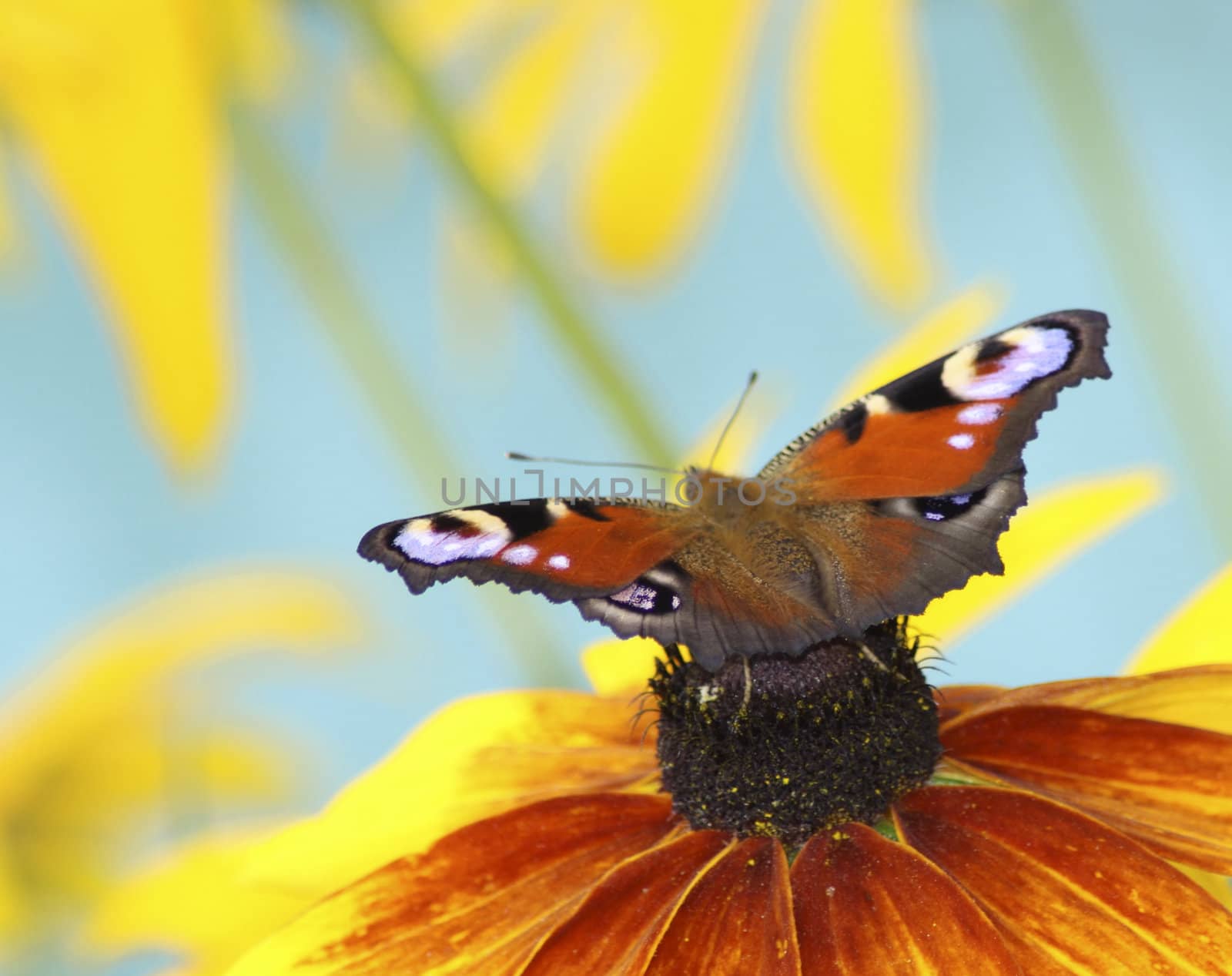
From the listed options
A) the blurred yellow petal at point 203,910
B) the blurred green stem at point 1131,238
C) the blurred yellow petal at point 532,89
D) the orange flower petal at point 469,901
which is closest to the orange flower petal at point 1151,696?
the orange flower petal at point 469,901

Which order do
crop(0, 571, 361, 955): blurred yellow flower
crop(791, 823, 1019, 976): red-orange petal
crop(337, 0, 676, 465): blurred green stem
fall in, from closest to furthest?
1. crop(791, 823, 1019, 976): red-orange petal
2. crop(337, 0, 676, 465): blurred green stem
3. crop(0, 571, 361, 955): blurred yellow flower

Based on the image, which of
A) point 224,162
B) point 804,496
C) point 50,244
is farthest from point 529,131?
point 50,244

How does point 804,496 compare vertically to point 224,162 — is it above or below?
below

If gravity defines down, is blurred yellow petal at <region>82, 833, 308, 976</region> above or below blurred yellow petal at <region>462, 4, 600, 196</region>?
below

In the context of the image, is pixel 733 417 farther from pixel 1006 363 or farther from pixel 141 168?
pixel 141 168

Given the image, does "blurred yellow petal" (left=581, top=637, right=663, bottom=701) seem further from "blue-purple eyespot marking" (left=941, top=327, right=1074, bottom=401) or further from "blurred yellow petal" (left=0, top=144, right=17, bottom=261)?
"blurred yellow petal" (left=0, top=144, right=17, bottom=261)

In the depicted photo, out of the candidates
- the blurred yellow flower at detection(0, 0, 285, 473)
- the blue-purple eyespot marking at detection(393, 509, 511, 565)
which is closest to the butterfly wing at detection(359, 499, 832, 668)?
the blue-purple eyespot marking at detection(393, 509, 511, 565)

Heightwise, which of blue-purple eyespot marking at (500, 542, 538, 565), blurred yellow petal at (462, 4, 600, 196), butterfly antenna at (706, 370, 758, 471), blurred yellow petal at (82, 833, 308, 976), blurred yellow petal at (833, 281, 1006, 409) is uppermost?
blurred yellow petal at (462, 4, 600, 196)

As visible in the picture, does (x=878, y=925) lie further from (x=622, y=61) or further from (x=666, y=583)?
(x=622, y=61)
